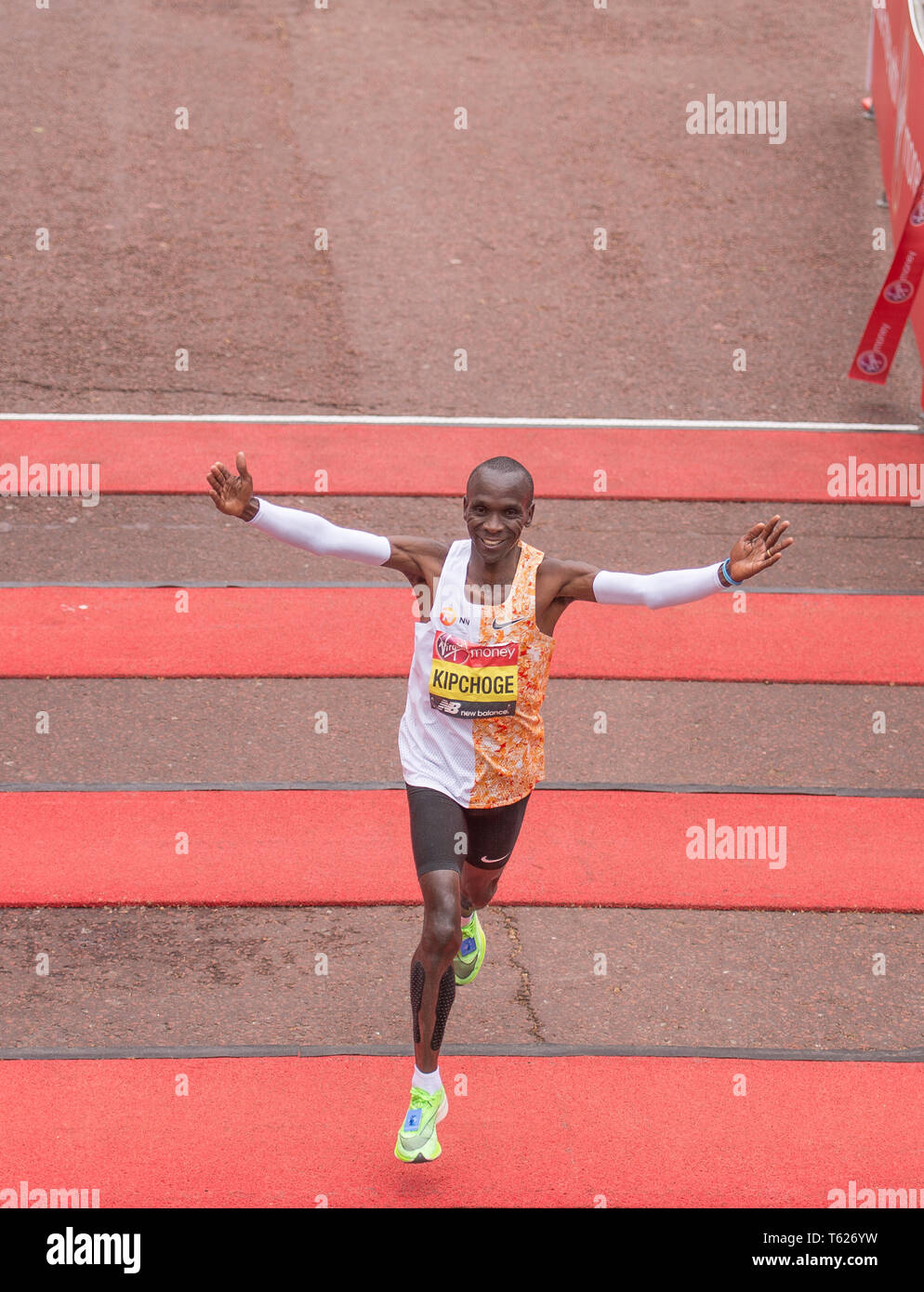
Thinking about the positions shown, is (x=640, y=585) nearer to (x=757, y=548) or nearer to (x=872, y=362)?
(x=757, y=548)

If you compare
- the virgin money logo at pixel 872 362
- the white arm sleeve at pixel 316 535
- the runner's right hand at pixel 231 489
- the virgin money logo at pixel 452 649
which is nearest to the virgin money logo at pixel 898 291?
the virgin money logo at pixel 872 362

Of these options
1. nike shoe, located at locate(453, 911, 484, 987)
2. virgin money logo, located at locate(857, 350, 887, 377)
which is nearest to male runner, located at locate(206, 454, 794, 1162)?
nike shoe, located at locate(453, 911, 484, 987)

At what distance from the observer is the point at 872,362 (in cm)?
1161

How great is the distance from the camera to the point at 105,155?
15.6 metres

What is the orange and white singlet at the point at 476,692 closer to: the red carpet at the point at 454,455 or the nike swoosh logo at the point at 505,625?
the nike swoosh logo at the point at 505,625

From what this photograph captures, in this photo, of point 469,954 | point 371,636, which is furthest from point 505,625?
point 371,636

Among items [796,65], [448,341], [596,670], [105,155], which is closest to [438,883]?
[596,670]

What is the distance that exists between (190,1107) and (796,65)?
52.7ft

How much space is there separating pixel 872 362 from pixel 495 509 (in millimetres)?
7297

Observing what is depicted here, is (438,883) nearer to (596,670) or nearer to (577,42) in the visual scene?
(596,670)

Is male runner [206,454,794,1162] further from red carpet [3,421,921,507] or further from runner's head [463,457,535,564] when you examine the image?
red carpet [3,421,921,507]

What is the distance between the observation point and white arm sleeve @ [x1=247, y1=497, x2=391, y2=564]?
529 cm

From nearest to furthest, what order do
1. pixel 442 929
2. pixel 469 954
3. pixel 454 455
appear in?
pixel 442 929, pixel 469 954, pixel 454 455

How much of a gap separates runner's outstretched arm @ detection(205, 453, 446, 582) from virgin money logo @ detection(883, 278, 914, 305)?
686 centimetres
